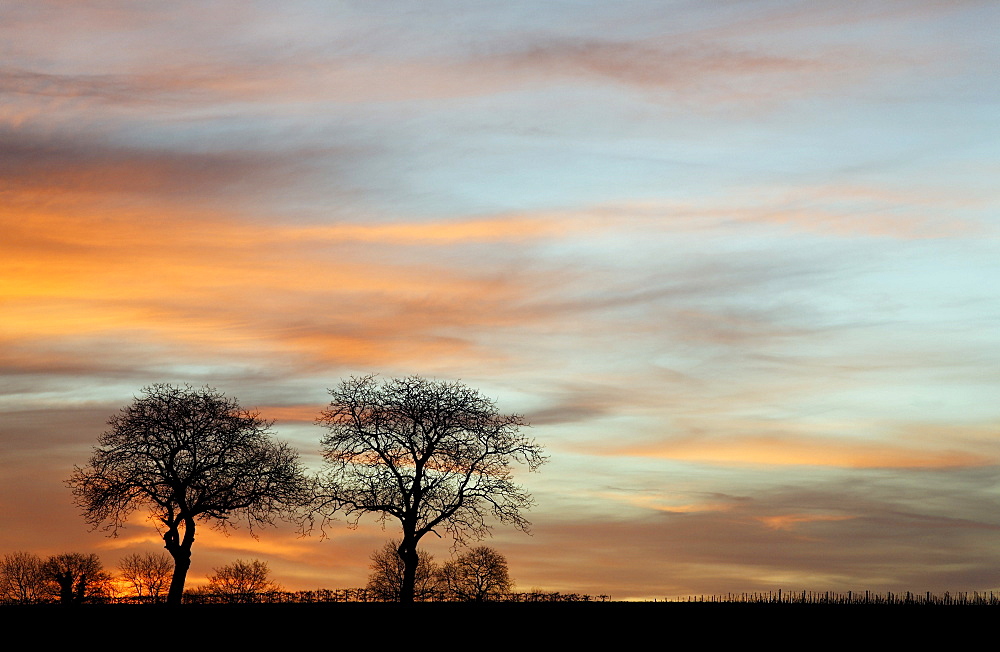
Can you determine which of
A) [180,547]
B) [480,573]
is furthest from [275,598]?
[480,573]

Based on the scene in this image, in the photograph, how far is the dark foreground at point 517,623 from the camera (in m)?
30.5

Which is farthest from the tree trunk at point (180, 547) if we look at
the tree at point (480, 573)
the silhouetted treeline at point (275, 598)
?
the tree at point (480, 573)

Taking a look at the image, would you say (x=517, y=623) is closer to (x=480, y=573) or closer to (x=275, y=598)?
(x=275, y=598)

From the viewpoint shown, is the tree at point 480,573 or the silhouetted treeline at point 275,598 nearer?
the silhouetted treeline at point 275,598

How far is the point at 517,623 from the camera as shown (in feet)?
111

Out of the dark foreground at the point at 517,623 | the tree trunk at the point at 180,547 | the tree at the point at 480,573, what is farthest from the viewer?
the tree at the point at 480,573

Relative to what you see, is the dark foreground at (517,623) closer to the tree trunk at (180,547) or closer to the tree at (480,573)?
the tree trunk at (180,547)

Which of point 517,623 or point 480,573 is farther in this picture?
point 480,573

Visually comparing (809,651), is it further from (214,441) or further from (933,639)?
(214,441)

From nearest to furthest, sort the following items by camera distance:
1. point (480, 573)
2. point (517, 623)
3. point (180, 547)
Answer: point (517, 623) → point (180, 547) → point (480, 573)

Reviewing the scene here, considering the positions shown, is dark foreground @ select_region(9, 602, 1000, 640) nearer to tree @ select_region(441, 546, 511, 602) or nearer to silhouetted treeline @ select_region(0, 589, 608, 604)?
silhouetted treeline @ select_region(0, 589, 608, 604)

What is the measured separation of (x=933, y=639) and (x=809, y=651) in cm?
414

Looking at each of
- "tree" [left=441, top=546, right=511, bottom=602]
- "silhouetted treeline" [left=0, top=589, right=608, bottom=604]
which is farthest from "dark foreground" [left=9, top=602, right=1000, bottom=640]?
"tree" [left=441, top=546, right=511, bottom=602]

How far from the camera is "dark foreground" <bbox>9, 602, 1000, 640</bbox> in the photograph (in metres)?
30.5
